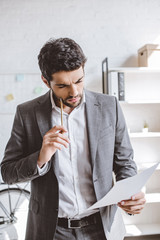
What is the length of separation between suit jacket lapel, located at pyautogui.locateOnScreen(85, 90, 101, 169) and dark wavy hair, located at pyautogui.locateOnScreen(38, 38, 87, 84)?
206 millimetres

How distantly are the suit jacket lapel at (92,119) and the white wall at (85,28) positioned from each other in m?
1.98

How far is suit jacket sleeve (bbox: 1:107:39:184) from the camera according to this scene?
1144mm

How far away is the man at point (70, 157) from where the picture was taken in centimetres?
120

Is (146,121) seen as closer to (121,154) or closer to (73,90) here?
(121,154)

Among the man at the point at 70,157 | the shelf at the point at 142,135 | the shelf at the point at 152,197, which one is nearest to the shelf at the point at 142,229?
the shelf at the point at 152,197

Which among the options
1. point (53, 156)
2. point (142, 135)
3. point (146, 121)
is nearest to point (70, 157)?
point (53, 156)

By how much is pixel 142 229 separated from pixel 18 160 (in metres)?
2.47

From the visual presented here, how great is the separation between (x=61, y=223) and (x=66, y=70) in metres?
0.67

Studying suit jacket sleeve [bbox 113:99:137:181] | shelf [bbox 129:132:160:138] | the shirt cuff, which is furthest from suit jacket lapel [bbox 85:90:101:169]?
shelf [bbox 129:132:160:138]

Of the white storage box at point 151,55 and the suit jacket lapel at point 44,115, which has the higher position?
the white storage box at point 151,55

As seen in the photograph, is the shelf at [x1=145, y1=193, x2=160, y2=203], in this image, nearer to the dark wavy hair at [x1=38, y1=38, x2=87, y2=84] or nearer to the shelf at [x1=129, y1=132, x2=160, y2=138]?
the shelf at [x1=129, y1=132, x2=160, y2=138]

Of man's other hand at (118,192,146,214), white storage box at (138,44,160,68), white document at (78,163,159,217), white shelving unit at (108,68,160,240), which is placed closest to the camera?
white document at (78,163,159,217)

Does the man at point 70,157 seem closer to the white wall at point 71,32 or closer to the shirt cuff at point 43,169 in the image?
the shirt cuff at point 43,169

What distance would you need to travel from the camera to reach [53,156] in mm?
1231
